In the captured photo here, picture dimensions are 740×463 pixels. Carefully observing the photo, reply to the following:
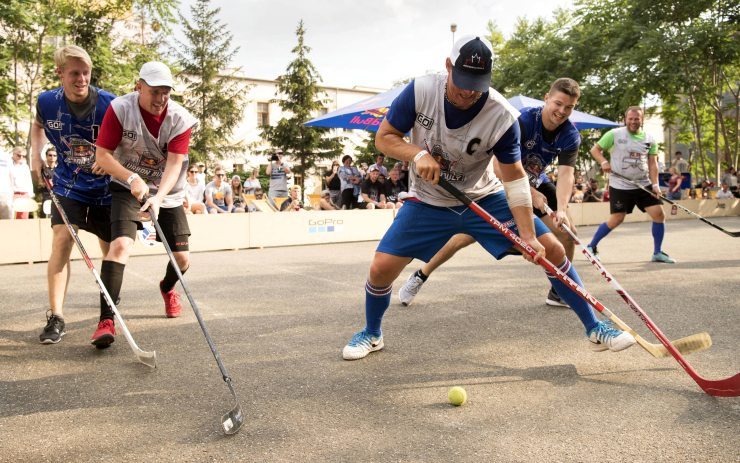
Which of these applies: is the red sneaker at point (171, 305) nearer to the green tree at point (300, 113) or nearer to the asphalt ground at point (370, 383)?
the asphalt ground at point (370, 383)

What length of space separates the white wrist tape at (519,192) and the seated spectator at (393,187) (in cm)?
1099

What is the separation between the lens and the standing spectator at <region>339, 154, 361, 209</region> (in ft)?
47.4

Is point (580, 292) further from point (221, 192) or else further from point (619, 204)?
point (221, 192)

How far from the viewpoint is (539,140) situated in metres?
4.80

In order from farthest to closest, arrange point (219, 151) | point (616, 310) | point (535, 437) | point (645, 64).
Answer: point (219, 151), point (645, 64), point (616, 310), point (535, 437)

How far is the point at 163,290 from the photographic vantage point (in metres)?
5.00

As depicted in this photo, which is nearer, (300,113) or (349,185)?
(349,185)

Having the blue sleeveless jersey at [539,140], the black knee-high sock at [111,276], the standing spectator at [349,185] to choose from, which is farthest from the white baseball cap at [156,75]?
the standing spectator at [349,185]

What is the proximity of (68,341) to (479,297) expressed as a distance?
3.61m

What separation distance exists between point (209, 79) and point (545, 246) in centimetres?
A: 3015

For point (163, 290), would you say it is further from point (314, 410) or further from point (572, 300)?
point (572, 300)

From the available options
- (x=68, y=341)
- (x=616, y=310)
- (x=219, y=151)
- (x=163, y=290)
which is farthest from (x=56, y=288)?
(x=219, y=151)

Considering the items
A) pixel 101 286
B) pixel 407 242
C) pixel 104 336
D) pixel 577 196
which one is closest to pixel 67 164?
pixel 101 286

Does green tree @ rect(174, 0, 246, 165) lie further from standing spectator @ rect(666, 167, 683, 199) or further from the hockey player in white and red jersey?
the hockey player in white and red jersey
